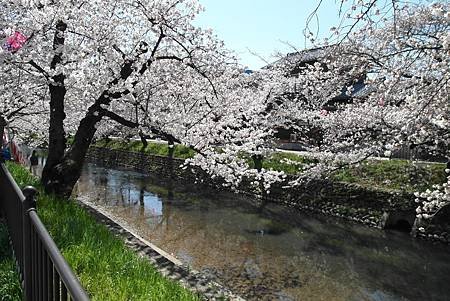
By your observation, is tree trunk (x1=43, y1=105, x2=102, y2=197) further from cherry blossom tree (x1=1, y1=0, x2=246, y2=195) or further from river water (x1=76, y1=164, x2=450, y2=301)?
river water (x1=76, y1=164, x2=450, y2=301)

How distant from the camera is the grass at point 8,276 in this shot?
3.60m

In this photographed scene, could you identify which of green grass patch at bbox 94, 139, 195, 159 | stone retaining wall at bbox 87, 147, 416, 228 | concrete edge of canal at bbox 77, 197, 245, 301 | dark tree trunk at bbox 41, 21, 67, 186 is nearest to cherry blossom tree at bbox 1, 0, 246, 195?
dark tree trunk at bbox 41, 21, 67, 186

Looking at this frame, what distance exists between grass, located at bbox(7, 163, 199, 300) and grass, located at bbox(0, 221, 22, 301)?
2.17ft

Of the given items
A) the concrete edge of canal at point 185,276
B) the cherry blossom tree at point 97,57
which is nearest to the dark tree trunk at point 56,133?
the cherry blossom tree at point 97,57

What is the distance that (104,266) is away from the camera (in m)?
4.92

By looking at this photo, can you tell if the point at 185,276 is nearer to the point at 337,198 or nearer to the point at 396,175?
the point at 337,198

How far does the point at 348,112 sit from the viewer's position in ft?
50.6

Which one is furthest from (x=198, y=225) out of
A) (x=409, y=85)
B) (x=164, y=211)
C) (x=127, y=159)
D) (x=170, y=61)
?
(x=127, y=159)

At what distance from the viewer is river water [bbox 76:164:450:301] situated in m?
8.20

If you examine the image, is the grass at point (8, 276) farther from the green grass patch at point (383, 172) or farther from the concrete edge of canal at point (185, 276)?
the green grass patch at point (383, 172)

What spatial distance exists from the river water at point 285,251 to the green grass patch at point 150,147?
6326 millimetres

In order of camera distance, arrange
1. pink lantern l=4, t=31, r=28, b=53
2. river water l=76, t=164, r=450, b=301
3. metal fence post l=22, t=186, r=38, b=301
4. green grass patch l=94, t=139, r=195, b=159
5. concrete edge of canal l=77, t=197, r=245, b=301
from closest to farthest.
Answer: metal fence post l=22, t=186, r=38, b=301 < concrete edge of canal l=77, t=197, r=245, b=301 < pink lantern l=4, t=31, r=28, b=53 < river water l=76, t=164, r=450, b=301 < green grass patch l=94, t=139, r=195, b=159

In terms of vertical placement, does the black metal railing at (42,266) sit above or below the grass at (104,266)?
above

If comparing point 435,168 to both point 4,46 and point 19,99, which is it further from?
point 19,99
